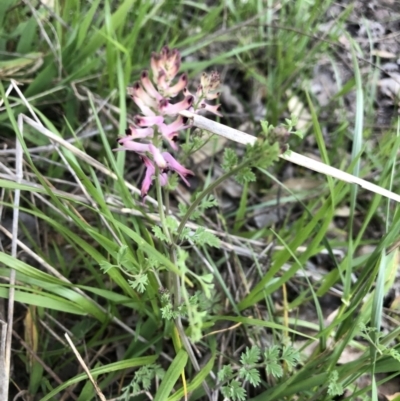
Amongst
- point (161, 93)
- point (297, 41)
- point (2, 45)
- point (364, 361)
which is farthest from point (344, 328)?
point (2, 45)

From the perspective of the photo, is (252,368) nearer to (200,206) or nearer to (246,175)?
(200,206)

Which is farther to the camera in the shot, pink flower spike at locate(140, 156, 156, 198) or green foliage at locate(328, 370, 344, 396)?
green foliage at locate(328, 370, 344, 396)

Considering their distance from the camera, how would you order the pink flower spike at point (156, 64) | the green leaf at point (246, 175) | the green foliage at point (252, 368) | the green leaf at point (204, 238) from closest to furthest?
1. the pink flower spike at point (156, 64)
2. the green leaf at point (246, 175)
3. the green leaf at point (204, 238)
4. the green foliage at point (252, 368)

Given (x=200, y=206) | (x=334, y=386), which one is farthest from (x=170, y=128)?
(x=334, y=386)

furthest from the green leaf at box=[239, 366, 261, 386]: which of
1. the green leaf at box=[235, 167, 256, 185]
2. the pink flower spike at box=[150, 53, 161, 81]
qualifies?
the pink flower spike at box=[150, 53, 161, 81]

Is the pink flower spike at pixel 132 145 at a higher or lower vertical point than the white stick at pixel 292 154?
higher

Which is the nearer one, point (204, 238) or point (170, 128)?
point (170, 128)

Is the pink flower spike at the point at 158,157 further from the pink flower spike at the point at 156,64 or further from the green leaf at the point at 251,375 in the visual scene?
the green leaf at the point at 251,375

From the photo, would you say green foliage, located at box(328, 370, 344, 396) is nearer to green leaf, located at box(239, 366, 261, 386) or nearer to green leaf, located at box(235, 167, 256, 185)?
green leaf, located at box(239, 366, 261, 386)

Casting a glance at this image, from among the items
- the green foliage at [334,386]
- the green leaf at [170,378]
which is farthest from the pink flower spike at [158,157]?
the green foliage at [334,386]

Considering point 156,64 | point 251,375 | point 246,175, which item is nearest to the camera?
point 156,64

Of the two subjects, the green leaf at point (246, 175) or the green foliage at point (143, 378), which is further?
the green foliage at point (143, 378)

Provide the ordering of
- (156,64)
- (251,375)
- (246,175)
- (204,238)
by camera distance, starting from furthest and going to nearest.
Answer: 1. (251,375)
2. (204,238)
3. (246,175)
4. (156,64)
